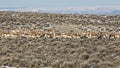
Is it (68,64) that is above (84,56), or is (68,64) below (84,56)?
above

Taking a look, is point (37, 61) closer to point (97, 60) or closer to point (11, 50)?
point (97, 60)

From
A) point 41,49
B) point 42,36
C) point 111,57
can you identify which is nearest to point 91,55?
point 111,57

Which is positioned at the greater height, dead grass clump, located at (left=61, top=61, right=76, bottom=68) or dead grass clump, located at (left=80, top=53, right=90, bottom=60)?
dead grass clump, located at (left=61, top=61, right=76, bottom=68)

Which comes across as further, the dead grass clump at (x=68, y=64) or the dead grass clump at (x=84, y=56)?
the dead grass clump at (x=84, y=56)

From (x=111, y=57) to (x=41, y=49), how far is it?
5289 mm

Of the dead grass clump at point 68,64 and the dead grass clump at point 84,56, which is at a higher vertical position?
the dead grass clump at point 68,64

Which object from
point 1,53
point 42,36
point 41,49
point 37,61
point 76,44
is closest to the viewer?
point 37,61

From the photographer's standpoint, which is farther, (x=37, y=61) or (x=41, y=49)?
(x=41, y=49)

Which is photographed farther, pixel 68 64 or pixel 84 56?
pixel 84 56

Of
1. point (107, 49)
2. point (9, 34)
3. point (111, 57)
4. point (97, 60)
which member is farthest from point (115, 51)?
point (9, 34)

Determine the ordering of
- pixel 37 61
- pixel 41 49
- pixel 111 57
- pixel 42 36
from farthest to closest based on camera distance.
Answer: pixel 42 36
pixel 41 49
pixel 111 57
pixel 37 61

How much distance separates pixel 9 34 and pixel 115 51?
14.2 metres

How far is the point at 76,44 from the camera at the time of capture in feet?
86.2

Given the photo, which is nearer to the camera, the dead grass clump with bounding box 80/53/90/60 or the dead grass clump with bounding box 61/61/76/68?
the dead grass clump with bounding box 61/61/76/68
